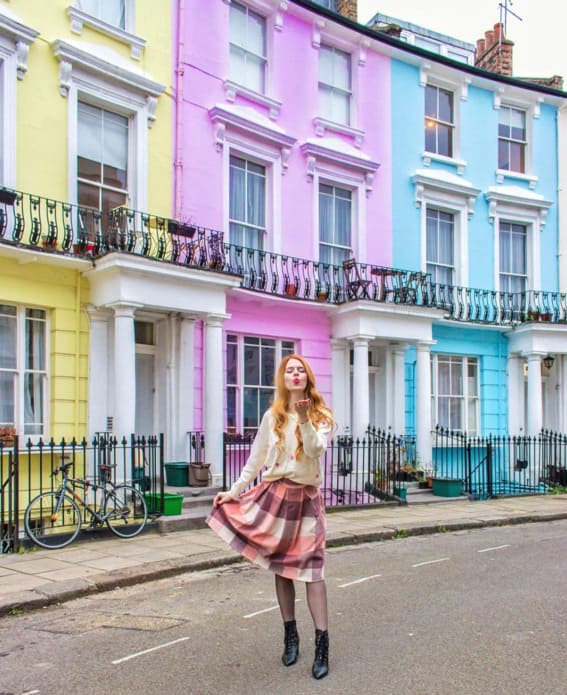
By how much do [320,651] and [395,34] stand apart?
56.4 feet

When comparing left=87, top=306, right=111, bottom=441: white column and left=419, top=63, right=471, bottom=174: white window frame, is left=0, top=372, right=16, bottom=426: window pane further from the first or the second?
left=419, top=63, right=471, bottom=174: white window frame

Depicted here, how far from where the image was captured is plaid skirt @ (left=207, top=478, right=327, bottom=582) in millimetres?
4688

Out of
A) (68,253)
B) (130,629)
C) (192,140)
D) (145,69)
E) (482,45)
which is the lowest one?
(130,629)

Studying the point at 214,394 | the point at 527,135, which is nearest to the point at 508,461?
the point at 527,135

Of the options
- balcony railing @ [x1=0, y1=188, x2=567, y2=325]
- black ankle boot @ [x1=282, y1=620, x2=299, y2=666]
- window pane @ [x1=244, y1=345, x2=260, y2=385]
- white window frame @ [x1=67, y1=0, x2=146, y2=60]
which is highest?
white window frame @ [x1=67, y1=0, x2=146, y2=60]

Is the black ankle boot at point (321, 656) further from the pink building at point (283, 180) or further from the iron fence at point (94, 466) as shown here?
the pink building at point (283, 180)

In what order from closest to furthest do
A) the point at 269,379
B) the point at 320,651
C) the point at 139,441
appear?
the point at 320,651
the point at 139,441
the point at 269,379

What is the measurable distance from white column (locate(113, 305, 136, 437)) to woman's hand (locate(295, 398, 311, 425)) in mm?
7484

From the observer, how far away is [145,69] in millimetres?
13242

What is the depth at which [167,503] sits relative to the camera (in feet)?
35.7

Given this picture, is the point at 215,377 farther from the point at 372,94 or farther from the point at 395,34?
the point at 395,34

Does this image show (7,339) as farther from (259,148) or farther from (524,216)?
(524,216)

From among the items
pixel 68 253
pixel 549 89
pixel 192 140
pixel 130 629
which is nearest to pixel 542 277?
pixel 549 89

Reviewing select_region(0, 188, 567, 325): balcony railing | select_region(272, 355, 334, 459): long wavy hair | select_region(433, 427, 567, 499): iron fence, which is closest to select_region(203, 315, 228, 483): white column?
select_region(0, 188, 567, 325): balcony railing
